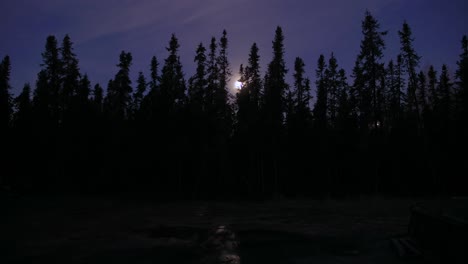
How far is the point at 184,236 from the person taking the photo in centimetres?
1634

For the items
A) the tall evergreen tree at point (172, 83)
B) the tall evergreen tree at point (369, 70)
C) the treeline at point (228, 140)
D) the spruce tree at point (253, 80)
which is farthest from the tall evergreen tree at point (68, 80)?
the tall evergreen tree at point (369, 70)

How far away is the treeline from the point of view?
39938 millimetres

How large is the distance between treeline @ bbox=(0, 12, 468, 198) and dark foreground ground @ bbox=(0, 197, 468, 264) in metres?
16.5

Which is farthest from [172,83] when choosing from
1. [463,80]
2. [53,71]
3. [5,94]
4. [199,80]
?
[463,80]

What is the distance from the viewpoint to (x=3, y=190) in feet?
107

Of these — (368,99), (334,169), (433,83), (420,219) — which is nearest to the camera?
(420,219)

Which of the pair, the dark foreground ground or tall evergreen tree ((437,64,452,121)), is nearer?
the dark foreground ground

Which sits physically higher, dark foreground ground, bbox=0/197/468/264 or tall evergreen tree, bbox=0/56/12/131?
tall evergreen tree, bbox=0/56/12/131

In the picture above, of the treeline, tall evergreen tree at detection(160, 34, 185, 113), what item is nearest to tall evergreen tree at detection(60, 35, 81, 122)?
the treeline

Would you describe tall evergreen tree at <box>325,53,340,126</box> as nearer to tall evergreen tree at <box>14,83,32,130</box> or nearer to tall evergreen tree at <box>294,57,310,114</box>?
tall evergreen tree at <box>294,57,310,114</box>

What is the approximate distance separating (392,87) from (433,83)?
15340mm

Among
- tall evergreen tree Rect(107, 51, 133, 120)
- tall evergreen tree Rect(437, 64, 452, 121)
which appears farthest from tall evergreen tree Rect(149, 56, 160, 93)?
tall evergreen tree Rect(437, 64, 452, 121)

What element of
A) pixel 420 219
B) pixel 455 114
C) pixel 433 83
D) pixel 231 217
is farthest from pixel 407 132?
pixel 420 219

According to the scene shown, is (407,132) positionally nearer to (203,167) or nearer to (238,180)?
(238,180)
